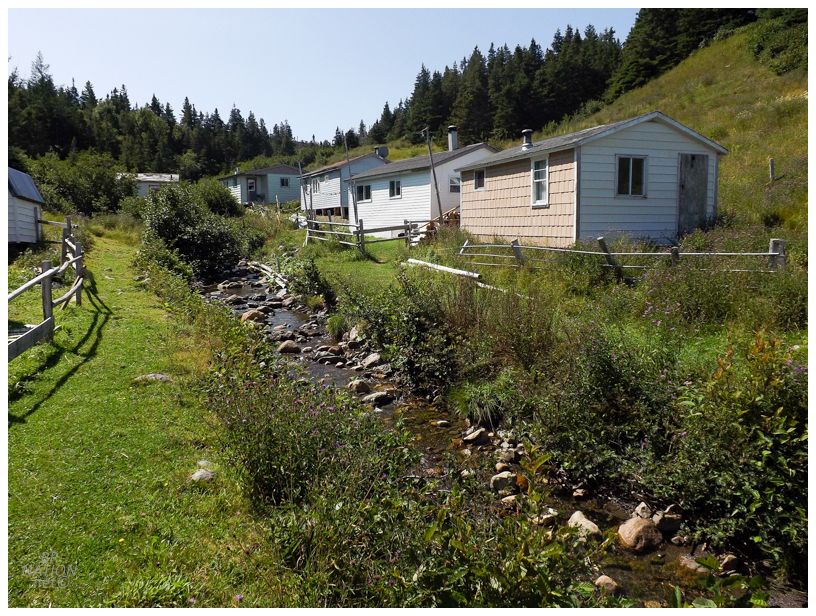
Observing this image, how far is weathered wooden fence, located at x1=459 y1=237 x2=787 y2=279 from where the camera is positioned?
10.0m

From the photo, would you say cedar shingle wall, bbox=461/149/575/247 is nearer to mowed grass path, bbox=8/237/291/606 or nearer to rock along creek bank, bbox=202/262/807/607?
rock along creek bank, bbox=202/262/807/607

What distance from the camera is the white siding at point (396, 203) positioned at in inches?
1114

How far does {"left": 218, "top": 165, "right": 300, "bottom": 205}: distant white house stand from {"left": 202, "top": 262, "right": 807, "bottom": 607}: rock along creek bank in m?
49.4

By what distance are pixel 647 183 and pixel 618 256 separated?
5039mm

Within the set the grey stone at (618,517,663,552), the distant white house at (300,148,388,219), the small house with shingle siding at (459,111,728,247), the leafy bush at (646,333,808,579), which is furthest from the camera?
the distant white house at (300,148,388,219)

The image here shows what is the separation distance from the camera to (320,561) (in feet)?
12.6

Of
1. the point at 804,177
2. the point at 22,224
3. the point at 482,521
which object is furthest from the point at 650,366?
the point at 22,224

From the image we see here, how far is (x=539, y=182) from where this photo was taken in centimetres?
1767

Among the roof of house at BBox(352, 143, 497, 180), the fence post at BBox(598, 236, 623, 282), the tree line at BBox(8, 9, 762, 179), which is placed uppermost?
the tree line at BBox(8, 9, 762, 179)

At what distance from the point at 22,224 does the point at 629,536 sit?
68.4ft

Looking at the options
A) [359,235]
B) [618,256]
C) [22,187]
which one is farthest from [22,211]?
[618,256]

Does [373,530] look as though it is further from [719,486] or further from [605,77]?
[605,77]

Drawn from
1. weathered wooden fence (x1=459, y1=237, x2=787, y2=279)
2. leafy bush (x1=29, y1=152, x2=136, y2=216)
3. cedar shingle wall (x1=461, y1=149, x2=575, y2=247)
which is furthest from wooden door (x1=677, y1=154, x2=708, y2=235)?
leafy bush (x1=29, y1=152, x2=136, y2=216)

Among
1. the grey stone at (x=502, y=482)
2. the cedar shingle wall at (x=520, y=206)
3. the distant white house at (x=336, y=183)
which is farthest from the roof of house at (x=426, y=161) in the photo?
the grey stone at (x=502, y=482)
